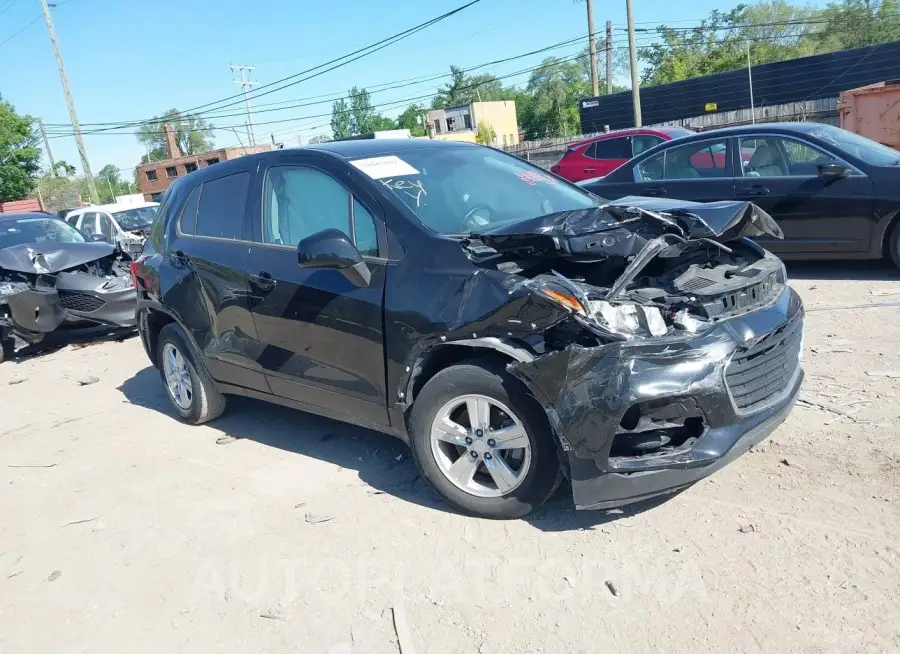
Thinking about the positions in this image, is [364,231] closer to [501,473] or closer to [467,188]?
[467,188]

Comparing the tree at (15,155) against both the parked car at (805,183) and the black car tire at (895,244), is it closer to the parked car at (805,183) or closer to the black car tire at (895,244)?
the parked car at (805,183)

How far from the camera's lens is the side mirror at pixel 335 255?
145 inches

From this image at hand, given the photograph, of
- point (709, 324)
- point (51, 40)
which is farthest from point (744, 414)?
point (51, 40)

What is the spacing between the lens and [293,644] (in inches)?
115

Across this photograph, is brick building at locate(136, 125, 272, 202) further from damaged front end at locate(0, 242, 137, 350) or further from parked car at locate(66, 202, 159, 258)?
damaged front end at locate(0, 242, 137, 350)

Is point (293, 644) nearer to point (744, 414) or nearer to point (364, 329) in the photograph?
point (364, 329)

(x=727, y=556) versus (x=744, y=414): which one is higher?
(x=744, y=414)

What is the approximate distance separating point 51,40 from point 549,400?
35.6 meters

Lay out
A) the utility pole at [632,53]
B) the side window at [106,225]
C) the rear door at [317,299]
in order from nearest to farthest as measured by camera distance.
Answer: the rear door at [317,299]
the side window at [106,225]
the utility pole at [632,53]

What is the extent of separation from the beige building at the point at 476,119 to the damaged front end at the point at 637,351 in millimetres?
56063

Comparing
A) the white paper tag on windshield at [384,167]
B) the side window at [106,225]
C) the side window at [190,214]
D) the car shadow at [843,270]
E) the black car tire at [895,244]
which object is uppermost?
the white paper tag on windshield at [384,167]

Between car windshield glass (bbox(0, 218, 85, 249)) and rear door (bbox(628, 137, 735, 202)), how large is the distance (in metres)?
7.57

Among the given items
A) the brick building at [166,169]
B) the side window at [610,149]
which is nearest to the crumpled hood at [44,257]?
the side window at [610,149]

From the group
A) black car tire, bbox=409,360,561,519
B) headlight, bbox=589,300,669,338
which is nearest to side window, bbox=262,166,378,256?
black car tire, bbox=409,360,561,519
